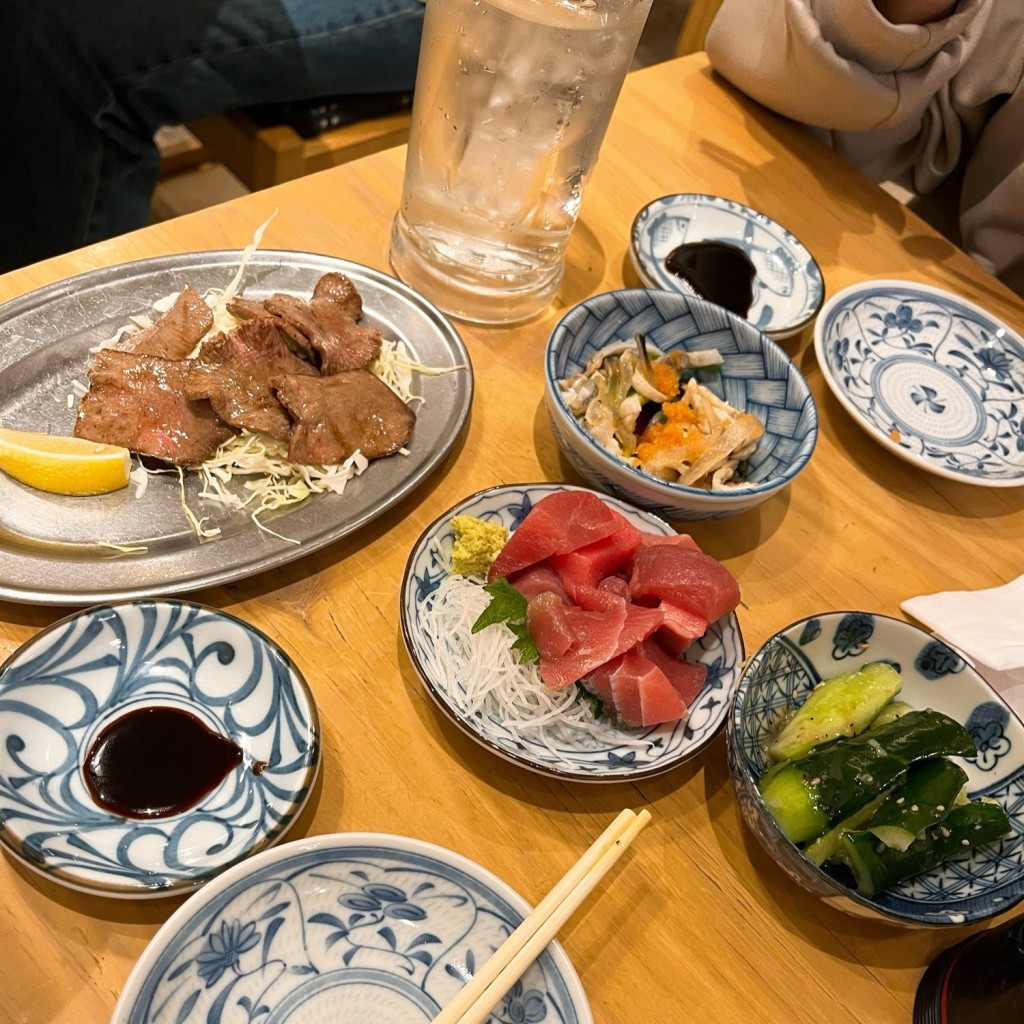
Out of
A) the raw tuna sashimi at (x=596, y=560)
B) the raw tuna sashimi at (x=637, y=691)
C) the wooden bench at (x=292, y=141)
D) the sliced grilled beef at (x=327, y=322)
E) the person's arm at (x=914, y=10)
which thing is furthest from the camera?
the wooden bench at (x=292, y=141)

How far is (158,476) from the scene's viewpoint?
1339 mm

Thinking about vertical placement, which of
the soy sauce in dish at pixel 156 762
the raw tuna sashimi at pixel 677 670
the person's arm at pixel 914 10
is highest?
the person's arm at pixel 914 10

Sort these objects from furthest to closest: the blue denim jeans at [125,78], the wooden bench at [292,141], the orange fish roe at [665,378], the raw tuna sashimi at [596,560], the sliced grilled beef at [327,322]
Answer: the wooden bench at [292,141] < the blue denim jeans at [125,78] < the orange fish roe at [665,378] < the sliced grilled beef at [327,322] < the raw tuna sashimi at [596,560]

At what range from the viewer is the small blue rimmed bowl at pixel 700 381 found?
1408 millimetres

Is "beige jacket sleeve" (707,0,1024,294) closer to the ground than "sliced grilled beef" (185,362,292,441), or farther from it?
farther from it

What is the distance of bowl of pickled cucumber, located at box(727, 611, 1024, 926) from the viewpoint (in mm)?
1077

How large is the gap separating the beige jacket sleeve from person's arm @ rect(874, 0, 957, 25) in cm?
3

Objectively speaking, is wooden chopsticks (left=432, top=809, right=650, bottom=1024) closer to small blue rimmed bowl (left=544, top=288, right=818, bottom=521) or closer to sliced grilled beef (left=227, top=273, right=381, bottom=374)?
small blue rimmed bowl (left=544, top=288, right=818, bottom=521)

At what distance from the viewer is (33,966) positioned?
3.10ft

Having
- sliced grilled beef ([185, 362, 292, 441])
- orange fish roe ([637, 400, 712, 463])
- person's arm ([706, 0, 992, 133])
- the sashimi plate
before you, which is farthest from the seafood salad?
person's arm ([706, 0, 992, 133])

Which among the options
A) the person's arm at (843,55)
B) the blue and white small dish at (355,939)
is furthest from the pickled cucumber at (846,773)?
the person's arm at (843,55)

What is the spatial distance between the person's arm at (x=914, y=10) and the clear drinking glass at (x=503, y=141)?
0.93 metres

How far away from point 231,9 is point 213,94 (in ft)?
0.74

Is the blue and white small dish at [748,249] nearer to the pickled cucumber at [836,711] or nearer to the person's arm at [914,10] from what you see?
the person's arm at [914,10]
